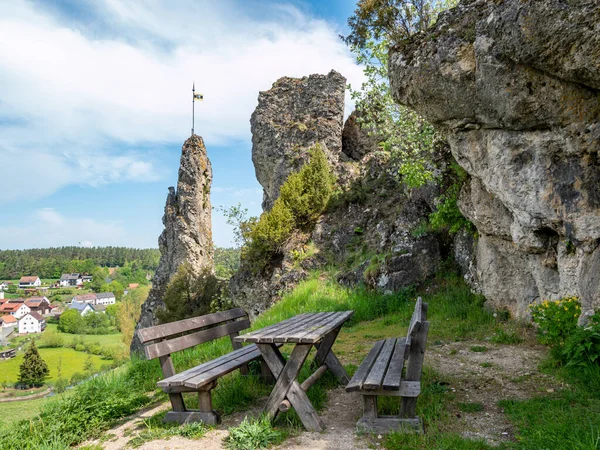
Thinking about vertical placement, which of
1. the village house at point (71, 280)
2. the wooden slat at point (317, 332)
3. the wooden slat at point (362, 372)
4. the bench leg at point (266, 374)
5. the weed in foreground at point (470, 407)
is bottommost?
the village house at point (71, 280)

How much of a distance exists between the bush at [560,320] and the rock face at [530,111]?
237 millimetres

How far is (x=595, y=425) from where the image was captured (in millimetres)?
3076

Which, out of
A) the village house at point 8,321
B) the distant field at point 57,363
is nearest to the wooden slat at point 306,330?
the distant field at point 57,363

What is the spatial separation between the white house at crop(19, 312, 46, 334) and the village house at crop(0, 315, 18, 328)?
3.45 meters

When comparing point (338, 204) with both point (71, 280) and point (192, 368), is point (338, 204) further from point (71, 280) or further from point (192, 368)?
point (71, 280)

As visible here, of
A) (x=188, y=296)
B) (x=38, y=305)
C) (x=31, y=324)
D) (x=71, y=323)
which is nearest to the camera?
(x=188, y=296)

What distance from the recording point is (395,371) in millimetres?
3645

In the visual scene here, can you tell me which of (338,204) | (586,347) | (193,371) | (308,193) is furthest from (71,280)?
(586,347)

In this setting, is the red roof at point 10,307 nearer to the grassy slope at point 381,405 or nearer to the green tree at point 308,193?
the green tree at point 308,193

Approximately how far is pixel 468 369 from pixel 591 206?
2838 mm

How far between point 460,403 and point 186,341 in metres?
3.28

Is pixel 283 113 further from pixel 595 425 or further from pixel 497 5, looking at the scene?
pixel 595 425

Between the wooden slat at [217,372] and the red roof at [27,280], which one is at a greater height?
the wooden slat at [217,372]

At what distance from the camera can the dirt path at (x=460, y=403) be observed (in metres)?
3.37
